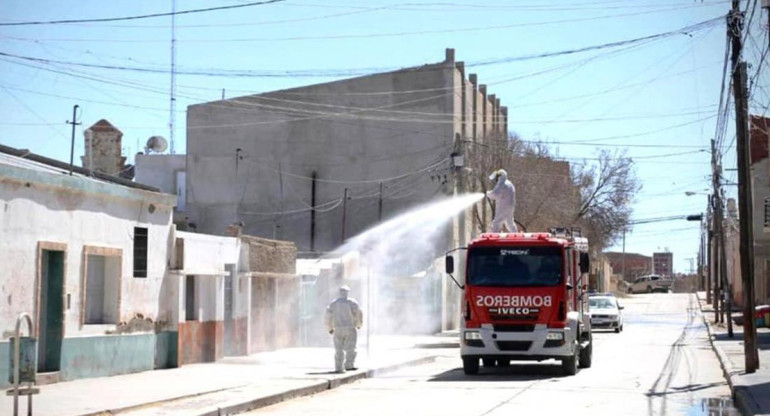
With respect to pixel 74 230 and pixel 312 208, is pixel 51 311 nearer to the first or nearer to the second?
pixel 74 230

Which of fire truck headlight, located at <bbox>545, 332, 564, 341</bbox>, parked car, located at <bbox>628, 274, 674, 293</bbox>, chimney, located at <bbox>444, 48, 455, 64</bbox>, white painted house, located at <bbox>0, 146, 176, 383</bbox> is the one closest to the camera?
white painted house, located at <bbox>0, 146, 176, 383</bbox>

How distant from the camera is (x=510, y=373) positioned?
24.2m

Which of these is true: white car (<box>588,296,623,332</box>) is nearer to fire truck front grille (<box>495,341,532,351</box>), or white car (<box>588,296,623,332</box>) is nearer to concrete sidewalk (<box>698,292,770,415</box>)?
concrete sidewalk (<box>698,292,770,415</box>)

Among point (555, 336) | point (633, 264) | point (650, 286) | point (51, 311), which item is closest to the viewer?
point (51, 311)

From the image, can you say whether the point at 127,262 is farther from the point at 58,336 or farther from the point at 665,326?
the point at 665,326

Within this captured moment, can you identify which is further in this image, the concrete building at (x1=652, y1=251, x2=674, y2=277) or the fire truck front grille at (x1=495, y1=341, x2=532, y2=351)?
the concrete building at (x1=652, y1=251, x2=674, y2=277)

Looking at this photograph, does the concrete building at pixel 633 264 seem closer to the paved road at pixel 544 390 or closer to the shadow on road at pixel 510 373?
the paved road at pixel 544 390

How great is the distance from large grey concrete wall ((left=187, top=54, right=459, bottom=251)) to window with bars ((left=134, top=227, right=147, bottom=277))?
29.3 metres

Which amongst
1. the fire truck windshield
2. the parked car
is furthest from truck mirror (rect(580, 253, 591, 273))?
the parked car

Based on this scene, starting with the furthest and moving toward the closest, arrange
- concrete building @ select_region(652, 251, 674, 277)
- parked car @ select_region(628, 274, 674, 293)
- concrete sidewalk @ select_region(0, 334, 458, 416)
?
concrete building @ select_region(652, 251, 674, 277) → parked car @ select_region(628, 274, 674, 293) → concrete sidewalk @ select_region(0, 334, 458, 416)

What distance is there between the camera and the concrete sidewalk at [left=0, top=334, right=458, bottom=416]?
1541 centimetres

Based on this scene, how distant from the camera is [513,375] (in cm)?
2350

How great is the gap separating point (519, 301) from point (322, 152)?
32.5 m

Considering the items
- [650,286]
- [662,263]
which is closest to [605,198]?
[650,286]
